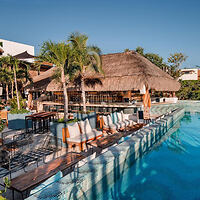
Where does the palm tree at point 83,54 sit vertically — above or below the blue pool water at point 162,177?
above

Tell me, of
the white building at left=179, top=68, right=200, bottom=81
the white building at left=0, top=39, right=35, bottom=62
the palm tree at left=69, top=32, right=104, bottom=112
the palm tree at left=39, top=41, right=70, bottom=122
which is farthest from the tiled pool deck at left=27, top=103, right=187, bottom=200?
the white building at left=179, top=68, right=200, bottom=81

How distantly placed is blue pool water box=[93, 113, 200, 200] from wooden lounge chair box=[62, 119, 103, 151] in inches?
70.6

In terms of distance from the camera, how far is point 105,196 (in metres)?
4.28

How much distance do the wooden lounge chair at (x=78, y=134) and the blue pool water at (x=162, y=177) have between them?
Result: 5.88ft

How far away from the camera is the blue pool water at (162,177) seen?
4.43 meters

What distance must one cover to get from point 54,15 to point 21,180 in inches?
811

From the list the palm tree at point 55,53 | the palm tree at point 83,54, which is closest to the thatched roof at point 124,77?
the palm tree at point 83,54

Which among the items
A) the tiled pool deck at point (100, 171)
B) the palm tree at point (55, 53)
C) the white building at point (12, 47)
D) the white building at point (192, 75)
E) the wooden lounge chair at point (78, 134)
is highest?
the white building at point (12, 47)

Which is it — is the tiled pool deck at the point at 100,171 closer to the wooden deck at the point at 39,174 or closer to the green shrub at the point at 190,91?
the wooden deck at the point at 39,174

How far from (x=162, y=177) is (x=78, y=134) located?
3092 millimetres

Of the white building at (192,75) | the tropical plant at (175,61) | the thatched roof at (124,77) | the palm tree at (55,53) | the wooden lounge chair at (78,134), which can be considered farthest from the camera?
the white building at (192,75)

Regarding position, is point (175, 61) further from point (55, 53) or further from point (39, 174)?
point (39, 174)

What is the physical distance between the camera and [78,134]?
6.90 m

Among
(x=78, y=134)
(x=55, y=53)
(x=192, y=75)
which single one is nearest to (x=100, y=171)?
(x=78, y=134)
